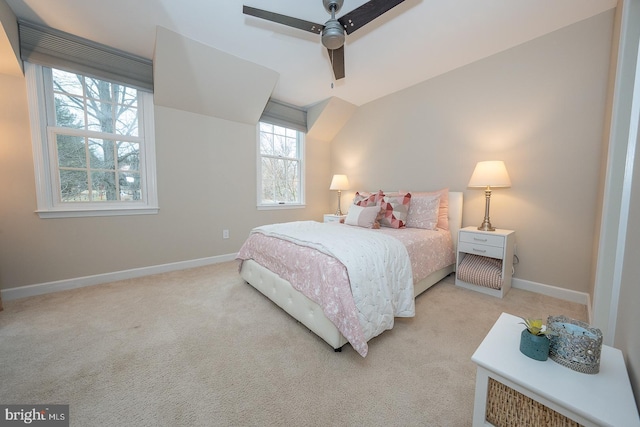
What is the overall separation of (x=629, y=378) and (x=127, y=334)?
270cm

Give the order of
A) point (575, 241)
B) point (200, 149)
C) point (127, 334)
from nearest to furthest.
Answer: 1. point (127, 334)
2. point (575, 241)
3. point (200, 149)

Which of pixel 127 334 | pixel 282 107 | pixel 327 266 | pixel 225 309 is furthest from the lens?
pixel 282 107

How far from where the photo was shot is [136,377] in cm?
135

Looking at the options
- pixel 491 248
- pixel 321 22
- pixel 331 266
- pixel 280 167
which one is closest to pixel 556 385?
pixel 331 266

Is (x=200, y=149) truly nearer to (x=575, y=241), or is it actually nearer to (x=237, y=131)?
(x=237, y=131)

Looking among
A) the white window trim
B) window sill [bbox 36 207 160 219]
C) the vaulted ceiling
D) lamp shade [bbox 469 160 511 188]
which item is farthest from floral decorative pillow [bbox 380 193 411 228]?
the white window trim

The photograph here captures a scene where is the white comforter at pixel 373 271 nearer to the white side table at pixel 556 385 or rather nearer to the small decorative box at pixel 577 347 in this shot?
the white side table at pixel 556 385

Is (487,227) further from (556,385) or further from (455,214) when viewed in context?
(556,385)

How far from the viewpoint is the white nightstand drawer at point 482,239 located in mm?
2358

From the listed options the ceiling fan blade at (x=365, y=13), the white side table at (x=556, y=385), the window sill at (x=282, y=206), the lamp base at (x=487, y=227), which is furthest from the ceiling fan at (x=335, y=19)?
the window sill at (x=282, y=206)

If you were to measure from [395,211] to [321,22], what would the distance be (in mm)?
2083

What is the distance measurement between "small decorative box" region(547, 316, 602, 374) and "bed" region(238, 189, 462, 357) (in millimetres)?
864

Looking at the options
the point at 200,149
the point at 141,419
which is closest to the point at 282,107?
the point at 200,149

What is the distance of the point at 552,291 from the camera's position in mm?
2391
